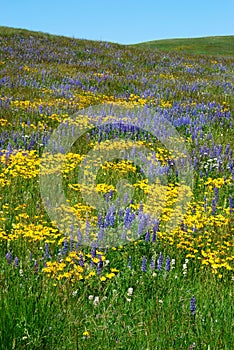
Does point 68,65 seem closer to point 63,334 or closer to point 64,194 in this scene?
point 64,194

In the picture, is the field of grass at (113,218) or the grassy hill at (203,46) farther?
the grassy hill at (203,46)

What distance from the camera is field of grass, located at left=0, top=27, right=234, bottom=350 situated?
3684 mm

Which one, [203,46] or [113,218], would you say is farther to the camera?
[203,46]

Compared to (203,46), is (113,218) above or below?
below

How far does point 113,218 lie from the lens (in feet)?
18.1

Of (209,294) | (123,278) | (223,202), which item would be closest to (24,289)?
(123,278)

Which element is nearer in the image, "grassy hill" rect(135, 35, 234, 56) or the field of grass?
the field of grass

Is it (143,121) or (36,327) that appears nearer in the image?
(36,327)

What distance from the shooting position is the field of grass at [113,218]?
3.68m

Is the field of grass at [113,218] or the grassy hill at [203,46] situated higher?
the grassy hill at [203,46]

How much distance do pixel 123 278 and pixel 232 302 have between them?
108 centimetres

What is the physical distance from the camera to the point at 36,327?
345 centimetres

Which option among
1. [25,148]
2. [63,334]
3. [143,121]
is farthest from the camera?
[143,121]

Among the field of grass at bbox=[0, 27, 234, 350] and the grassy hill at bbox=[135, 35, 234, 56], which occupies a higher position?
the grassy hill at bbox=[135, 35, 234, 56]
